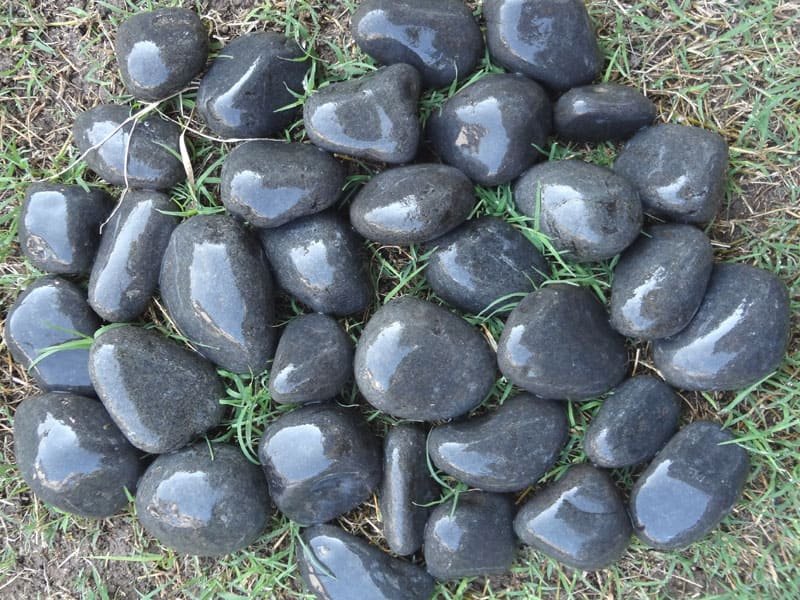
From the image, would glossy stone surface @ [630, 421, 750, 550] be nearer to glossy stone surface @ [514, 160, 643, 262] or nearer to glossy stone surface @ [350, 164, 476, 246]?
glossy stone surface @ [514, 160, 643, 262]

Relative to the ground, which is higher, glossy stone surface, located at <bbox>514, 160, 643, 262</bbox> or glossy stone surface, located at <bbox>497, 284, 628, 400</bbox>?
glossy stone surface, located at <bbox>514, 160, 643, 262</bbox>

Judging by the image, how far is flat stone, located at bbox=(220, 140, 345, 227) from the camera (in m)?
2.25

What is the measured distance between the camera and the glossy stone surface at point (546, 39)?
2.26 metres

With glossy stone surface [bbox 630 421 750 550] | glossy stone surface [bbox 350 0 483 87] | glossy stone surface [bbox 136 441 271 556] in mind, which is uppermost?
glossy stone surface [bbox 350 0 483 87]

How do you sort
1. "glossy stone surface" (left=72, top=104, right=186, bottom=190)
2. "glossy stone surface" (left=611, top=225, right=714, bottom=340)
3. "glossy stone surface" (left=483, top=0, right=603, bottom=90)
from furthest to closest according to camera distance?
"glossy stone surface" (left=72, top=104, right=186, bottom=190)
"glossy stone surface" (left=483, top=0, right=603, bottom=90)
"glossy stone surface" (left=611, top=225, right=714, bottom=340)

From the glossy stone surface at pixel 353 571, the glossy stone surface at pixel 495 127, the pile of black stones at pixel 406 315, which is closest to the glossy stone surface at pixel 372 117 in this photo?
the pile of black stones at pixel 406 315

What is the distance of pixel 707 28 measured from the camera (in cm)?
238

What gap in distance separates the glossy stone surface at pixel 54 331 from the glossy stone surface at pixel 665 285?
159 centimetres

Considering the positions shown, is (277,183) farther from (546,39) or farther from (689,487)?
(689,487)

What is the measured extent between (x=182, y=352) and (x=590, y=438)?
1.22m

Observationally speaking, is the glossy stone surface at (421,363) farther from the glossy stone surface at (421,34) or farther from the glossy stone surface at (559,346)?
the glossy stone surface at (421,34)

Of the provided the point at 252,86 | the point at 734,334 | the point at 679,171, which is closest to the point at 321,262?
the point at 252,86

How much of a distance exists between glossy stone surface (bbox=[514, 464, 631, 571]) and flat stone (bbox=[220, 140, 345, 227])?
1.07 meters

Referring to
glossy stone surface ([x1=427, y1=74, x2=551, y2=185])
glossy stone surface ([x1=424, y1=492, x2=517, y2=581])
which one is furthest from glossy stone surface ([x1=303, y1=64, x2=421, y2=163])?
glossy stone surface ([x1=424, y1=492, x2=517, y2=581])
